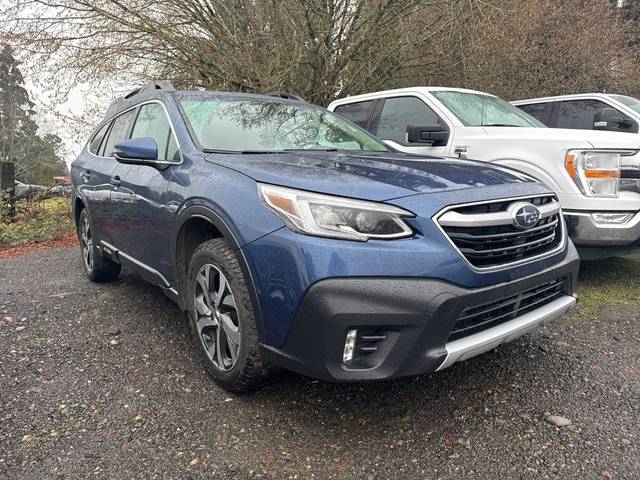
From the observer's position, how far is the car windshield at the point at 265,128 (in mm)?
3084

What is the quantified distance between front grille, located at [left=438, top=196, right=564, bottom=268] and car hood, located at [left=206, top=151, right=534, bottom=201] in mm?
150

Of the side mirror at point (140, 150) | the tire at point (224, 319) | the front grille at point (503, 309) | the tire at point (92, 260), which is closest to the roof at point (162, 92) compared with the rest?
the side mirror at point (140, 150)

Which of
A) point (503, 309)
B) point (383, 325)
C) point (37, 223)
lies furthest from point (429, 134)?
point (37, 223)

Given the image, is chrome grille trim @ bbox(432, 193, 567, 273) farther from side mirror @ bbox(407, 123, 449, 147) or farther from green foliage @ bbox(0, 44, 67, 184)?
green foliage @ bbox(0, 44, 67, 184)

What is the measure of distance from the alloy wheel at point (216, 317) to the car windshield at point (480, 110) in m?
3.35

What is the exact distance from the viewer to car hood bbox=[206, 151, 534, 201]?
2.21 m

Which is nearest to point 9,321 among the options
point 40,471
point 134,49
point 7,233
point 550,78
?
point 40,471

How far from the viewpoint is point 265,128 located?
3320 mm

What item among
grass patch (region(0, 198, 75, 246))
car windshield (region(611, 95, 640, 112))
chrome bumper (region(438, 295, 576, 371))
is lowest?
grass patch (region(0, 198, 75, 246))

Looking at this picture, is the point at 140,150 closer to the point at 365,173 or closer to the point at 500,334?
the point at 365,173

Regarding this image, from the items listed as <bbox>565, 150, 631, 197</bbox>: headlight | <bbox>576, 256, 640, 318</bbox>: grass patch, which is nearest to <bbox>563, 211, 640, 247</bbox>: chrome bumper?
<bbox>565, 150, 631, 197</bbox>: headlight

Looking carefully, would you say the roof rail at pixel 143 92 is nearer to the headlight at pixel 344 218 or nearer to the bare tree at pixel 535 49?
the headlight at pixel 344 218

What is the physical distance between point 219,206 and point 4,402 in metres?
1.54

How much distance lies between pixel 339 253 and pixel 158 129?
80.1 inches
